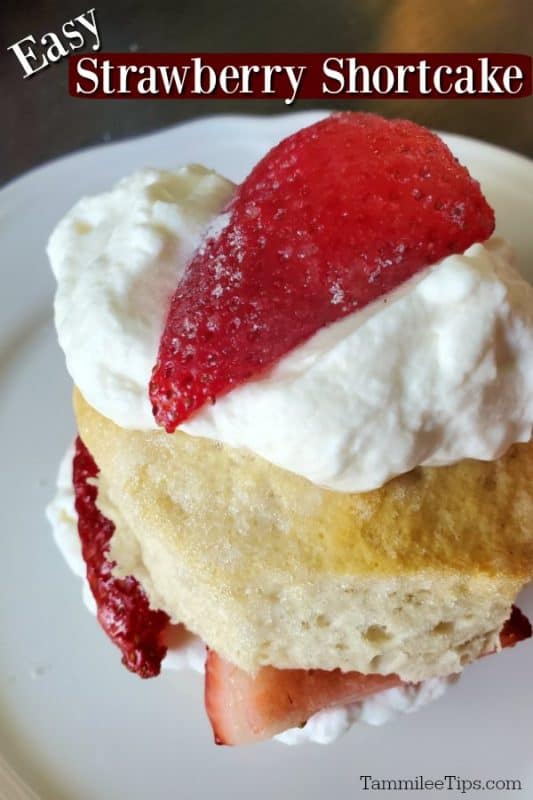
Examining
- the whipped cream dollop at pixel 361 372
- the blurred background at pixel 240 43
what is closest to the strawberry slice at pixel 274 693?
the whipped cream dollop at pixel 361 372

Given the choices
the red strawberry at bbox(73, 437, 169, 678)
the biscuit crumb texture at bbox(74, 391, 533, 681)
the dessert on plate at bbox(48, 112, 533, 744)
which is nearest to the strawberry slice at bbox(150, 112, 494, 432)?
the dessert on plate at bbox(48, 112, 533, 744)

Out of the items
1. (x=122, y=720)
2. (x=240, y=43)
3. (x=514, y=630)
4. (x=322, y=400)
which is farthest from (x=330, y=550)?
(x=240, y=43)

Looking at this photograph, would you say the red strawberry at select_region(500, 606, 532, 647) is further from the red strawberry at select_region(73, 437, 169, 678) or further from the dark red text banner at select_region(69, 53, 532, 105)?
the dark red text banner at select_region(69, 53, 532, 105)

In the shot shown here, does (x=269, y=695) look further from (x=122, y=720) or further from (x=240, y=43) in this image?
(x=240, y=43)

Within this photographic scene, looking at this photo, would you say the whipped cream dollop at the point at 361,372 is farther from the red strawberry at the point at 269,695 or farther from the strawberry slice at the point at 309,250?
the red strawberry at the point at 269,695

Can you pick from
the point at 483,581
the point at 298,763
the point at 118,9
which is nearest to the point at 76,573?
the point at 298,763

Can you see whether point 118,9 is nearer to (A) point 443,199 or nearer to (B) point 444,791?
(A) point 443,199
